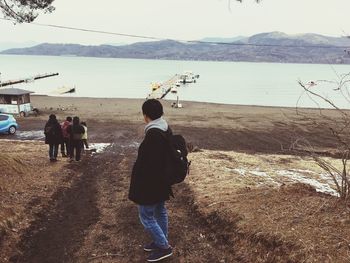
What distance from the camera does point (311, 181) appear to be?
12625 mm

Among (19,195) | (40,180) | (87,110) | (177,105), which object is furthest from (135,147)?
(177,105)

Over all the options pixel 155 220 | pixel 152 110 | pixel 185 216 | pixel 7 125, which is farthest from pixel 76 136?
pixel 7 125

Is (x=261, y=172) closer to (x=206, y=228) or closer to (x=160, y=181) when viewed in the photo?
(x=206, y=228)

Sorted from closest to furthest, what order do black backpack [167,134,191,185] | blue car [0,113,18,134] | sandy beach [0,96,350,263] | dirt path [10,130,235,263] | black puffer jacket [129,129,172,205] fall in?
1. black puffer jacket [129,129,172,205]
2. black backpack [167,134,191,185]
3. sandy beach [0,96,350,263]
4. dirt path [10,130,235,263]
5. blue car [0,113,18,134]

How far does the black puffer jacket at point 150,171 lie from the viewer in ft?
17.5

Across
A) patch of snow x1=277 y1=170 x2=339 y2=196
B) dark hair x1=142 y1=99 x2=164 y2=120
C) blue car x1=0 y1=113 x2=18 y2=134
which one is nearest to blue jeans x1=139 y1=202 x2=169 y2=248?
dark hair x1=142 y1=99 x2=164 y2=120

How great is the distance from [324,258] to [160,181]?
221cm

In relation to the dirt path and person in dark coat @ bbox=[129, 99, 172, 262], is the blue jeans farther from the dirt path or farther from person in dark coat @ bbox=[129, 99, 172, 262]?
the dirt path

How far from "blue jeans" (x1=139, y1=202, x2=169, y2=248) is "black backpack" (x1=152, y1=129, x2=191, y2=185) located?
0.48 m

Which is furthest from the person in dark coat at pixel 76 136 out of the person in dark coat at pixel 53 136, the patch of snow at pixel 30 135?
the patch of snow at pixel 30 135

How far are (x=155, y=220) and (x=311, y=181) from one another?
26.9ft

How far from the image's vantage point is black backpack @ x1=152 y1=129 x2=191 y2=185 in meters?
5.41

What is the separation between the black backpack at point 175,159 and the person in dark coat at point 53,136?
9.29m

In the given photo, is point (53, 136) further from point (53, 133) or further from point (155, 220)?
point (155, 220)
